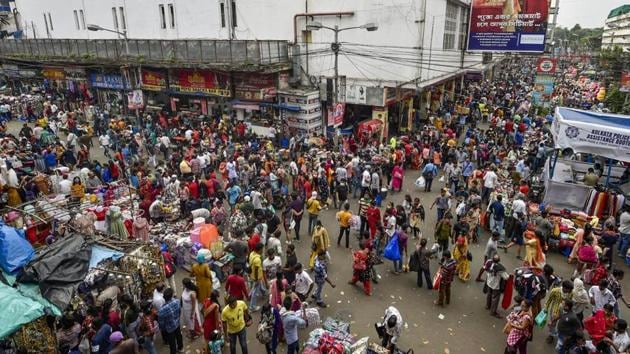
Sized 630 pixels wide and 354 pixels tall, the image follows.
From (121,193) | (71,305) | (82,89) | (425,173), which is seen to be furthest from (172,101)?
(71,305)

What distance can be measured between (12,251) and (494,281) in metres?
8.82

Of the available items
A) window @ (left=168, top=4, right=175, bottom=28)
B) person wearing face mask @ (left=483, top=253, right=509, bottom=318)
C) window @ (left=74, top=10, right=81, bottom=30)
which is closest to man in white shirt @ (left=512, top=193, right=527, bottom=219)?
person wearing face mask @ (left=483, top=253, right=509, bottom=318)

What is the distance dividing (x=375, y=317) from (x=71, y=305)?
576cm

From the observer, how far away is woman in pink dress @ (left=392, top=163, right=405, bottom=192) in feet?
48.6

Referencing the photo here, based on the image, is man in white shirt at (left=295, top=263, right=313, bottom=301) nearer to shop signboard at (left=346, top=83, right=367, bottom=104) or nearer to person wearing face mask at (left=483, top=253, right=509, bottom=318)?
person wearing face mask at (left=483, top=253, right=509, bottom=318)

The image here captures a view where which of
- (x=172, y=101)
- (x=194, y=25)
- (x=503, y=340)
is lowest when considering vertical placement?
(x=503, y=340)

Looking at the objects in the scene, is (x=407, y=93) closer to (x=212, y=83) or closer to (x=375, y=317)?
(x=212, y=83)

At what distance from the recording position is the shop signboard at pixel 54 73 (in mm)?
31109

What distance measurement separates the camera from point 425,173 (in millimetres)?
15094

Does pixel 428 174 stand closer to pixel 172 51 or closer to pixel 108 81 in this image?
pixel 172 51

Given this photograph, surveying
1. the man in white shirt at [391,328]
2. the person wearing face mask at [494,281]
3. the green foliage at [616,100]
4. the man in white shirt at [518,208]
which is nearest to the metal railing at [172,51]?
the man in white shirt at [518,208]

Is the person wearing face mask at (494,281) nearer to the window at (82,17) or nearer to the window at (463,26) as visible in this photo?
the window at (463,26)

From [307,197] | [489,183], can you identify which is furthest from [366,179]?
[489,183]

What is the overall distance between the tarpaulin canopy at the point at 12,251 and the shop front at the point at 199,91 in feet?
54.9
